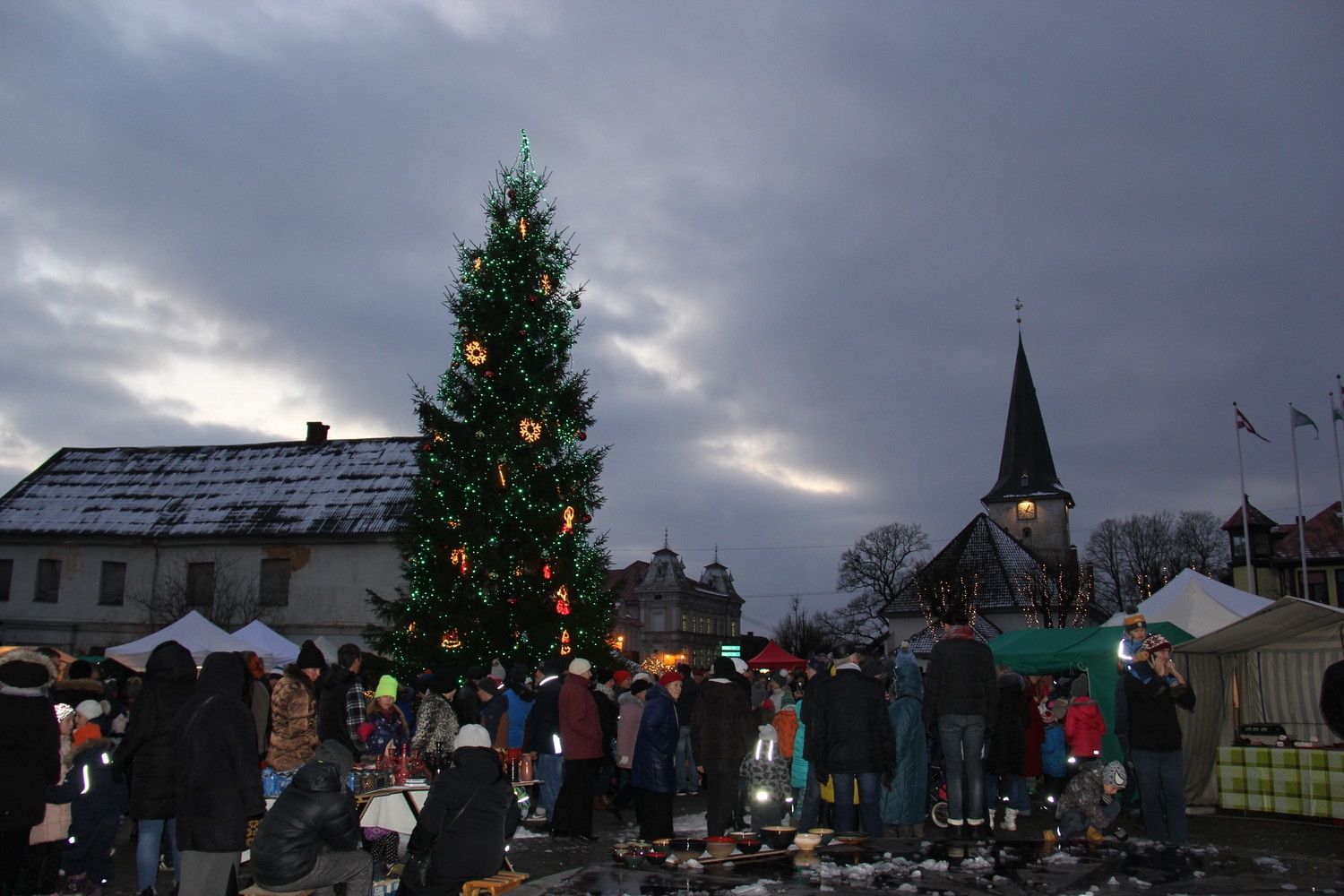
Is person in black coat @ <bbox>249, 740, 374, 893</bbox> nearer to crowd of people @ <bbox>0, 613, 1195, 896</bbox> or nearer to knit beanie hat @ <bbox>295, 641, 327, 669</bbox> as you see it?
crowd of people @ <bbox>0, 613, 1195, 896</bbox>

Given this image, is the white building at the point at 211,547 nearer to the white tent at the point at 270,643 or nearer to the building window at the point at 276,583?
the building window at the point at 276,583

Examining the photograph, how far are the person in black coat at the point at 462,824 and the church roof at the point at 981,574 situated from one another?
5981 centimetres

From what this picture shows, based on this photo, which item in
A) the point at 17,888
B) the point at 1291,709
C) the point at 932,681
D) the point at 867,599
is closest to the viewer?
the point at 17,888

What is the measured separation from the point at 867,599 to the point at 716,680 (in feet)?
244

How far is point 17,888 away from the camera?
7328 mm

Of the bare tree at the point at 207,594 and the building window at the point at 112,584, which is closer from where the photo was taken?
the bare tree at the point at 207,594

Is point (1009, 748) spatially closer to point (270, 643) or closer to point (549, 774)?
point (549, 774)

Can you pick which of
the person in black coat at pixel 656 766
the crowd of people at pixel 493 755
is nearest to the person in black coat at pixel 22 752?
the crowd of people at pixel 493 755

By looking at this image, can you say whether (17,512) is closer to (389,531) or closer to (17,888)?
(389,531)

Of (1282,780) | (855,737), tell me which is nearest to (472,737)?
(855,737)

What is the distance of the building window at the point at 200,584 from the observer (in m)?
34.2

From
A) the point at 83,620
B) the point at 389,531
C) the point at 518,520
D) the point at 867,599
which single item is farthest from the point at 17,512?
the point at 867,599

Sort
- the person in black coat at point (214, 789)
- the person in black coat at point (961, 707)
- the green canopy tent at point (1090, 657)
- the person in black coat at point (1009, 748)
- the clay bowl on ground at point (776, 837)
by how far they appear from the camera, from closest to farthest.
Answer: the person in black coat at point (214, 789)
the clay bowl on ground at point (776, 837)
the person in black coat at point (961, 707)
the person in black coat at point (1009, 748)
the green canopy tent at point (1090, 657)

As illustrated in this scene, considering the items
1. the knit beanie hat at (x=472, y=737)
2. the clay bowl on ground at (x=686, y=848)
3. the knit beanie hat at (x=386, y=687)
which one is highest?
the knit beanie hat at (x=386, y=687)
